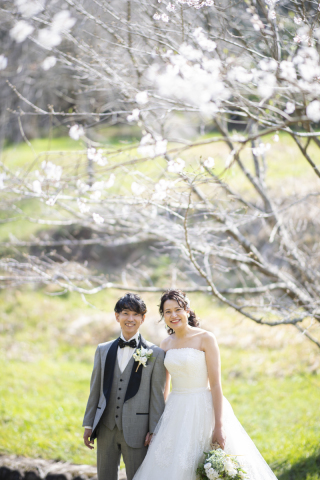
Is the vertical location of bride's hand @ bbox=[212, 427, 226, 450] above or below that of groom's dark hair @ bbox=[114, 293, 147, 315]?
below

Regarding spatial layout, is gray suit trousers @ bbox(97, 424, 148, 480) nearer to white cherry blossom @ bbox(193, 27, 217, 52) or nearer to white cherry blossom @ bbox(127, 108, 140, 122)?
white cherry blossom @ bbox(127, 108, 140, 122)

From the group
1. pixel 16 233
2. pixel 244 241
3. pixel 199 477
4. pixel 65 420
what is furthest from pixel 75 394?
pixel 16 233

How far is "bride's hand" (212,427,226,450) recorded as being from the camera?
2447 millimetres

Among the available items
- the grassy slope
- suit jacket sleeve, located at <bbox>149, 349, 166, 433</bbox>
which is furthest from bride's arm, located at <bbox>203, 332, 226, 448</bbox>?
the grassy slope

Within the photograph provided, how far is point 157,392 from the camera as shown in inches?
105

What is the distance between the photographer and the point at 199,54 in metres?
2.86

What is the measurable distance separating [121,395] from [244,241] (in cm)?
222

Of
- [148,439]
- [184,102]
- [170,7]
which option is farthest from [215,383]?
[170,7]

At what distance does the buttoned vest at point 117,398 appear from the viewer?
2617 millimetres

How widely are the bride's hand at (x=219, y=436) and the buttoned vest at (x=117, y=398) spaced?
23.6 inches

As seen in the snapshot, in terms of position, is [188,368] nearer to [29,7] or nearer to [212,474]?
[212,474]

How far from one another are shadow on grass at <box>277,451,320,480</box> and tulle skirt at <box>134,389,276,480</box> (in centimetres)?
119

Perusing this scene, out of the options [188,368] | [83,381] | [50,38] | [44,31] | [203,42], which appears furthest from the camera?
[83,381]

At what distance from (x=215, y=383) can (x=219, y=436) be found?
0.30m
